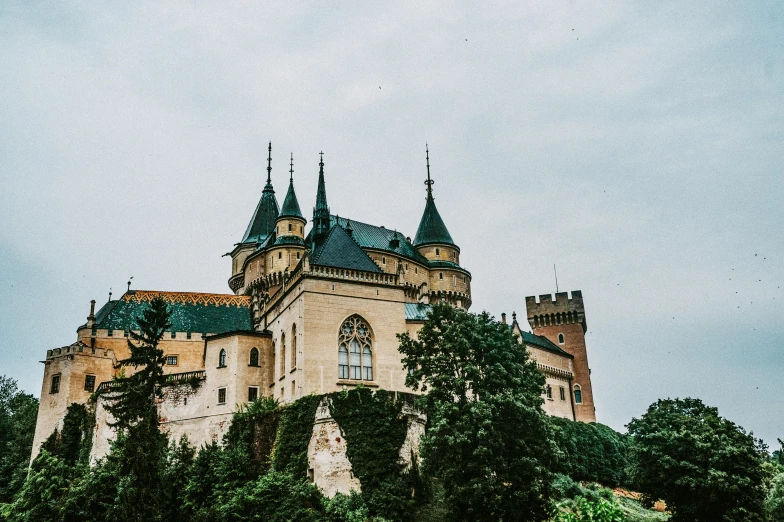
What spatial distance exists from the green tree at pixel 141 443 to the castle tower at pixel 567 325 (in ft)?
154

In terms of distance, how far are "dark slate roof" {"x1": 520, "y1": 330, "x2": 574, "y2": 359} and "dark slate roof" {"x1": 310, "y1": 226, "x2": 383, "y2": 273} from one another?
26350 mm

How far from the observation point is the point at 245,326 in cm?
5853

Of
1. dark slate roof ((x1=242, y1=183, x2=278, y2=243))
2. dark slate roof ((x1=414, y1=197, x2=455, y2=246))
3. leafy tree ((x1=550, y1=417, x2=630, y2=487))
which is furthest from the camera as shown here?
dark slate roof ((x1=414, y1=197, x2=455, y2=246))

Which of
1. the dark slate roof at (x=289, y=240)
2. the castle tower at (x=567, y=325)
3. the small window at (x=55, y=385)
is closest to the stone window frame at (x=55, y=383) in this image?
the small window at (x=55, y=385)

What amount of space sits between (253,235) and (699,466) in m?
47.8

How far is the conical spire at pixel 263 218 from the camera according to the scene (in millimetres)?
71750

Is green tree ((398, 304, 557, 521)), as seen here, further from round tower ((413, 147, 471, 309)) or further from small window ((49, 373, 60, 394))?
round tower ((413, 147, 471, 309))

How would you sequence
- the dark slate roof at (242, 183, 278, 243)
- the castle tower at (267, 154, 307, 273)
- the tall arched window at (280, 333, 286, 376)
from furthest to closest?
the dark slate roof at (242, 183, 278, 243) < the castle tower at (267, 154, 307, 273) < the tall arched window at (280, 333, 286, 376)

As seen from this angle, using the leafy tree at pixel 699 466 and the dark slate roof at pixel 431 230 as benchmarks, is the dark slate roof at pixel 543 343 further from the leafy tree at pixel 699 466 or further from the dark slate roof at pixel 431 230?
the leafy tree at pixel 699 466

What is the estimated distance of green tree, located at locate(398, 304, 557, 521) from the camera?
3139 centimetres

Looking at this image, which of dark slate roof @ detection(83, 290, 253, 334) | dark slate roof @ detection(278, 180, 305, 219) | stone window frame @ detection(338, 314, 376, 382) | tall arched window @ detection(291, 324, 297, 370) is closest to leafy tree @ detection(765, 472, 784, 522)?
stone window frame @ detection(338, 314, 376, 382)

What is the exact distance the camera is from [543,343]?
2904 inches

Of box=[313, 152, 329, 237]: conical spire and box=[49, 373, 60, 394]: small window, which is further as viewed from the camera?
box=[313, 152, 329, 237]: conical spire

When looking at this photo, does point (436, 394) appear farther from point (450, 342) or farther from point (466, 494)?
point (466, 494)
